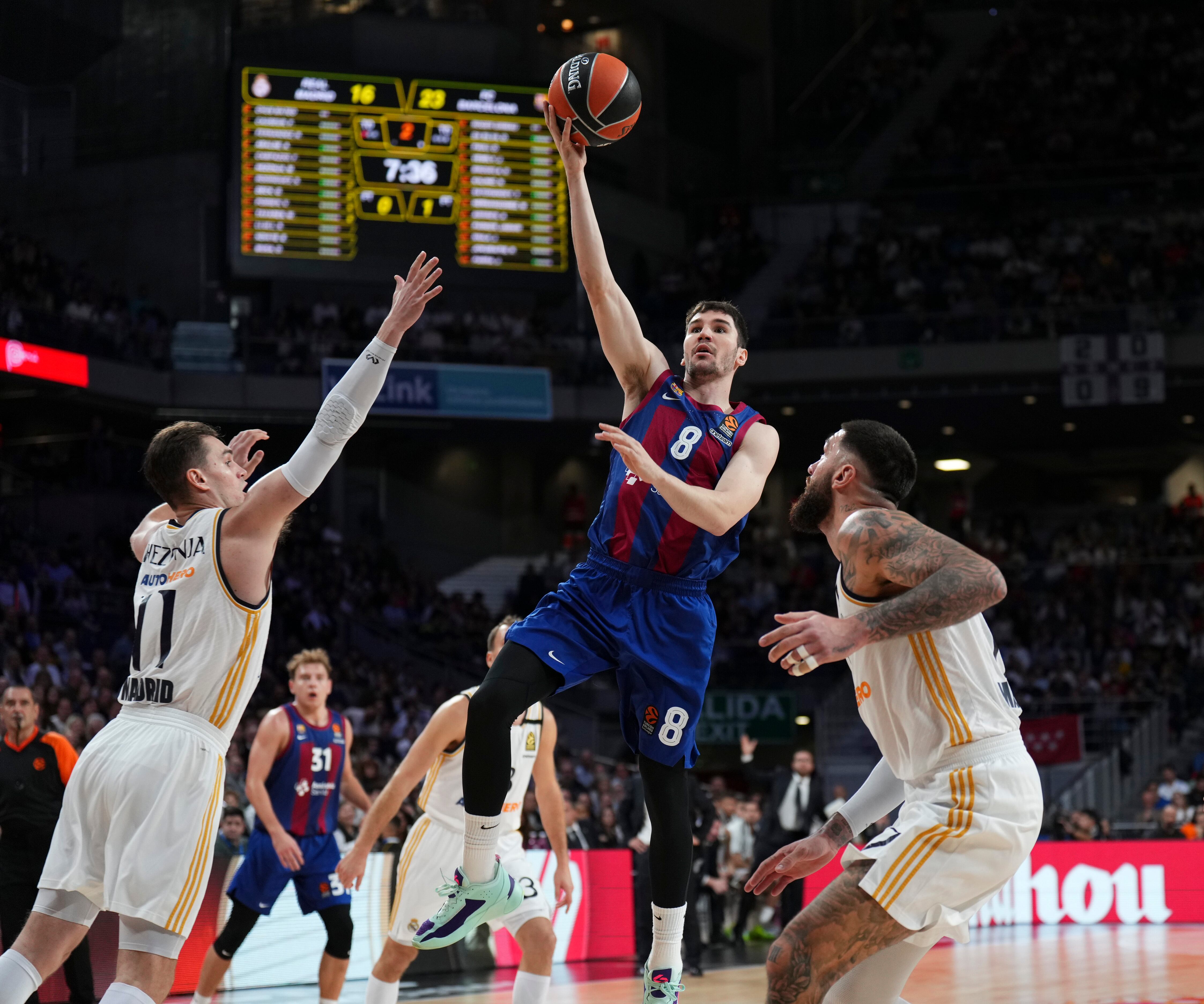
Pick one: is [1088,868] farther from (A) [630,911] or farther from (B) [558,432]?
(B) [558,432]

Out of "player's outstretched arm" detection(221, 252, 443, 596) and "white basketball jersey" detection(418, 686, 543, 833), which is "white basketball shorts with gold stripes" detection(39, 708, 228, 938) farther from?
"white basketball jersey" detection(418, 686, 543, 833)

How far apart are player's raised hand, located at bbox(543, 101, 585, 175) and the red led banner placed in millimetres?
17389

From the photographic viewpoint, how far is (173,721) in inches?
193

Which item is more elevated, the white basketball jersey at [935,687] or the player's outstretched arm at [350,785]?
the white basketball jersey at [935,687]

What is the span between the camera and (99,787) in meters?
4.77

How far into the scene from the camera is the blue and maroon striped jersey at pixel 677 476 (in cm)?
538

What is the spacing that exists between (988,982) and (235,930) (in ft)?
19.8

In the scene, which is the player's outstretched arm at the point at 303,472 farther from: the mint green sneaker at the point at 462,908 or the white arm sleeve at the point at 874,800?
the white arm sleeve at the point at 874,800

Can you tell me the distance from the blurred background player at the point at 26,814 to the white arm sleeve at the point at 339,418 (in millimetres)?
5766

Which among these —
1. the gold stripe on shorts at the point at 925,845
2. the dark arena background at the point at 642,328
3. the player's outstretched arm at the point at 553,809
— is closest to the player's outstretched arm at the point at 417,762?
the player's outstretched arm at the point at 553,809

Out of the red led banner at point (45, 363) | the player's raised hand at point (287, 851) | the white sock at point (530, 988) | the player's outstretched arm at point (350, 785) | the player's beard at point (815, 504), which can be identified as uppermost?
the red led banner at point (45, 363)

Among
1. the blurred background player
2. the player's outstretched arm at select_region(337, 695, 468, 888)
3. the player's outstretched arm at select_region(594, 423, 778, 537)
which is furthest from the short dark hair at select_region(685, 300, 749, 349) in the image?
the blurred background player

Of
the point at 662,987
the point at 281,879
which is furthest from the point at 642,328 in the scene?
the point at 662,987

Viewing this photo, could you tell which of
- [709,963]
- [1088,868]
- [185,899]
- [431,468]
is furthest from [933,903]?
[431,468]
